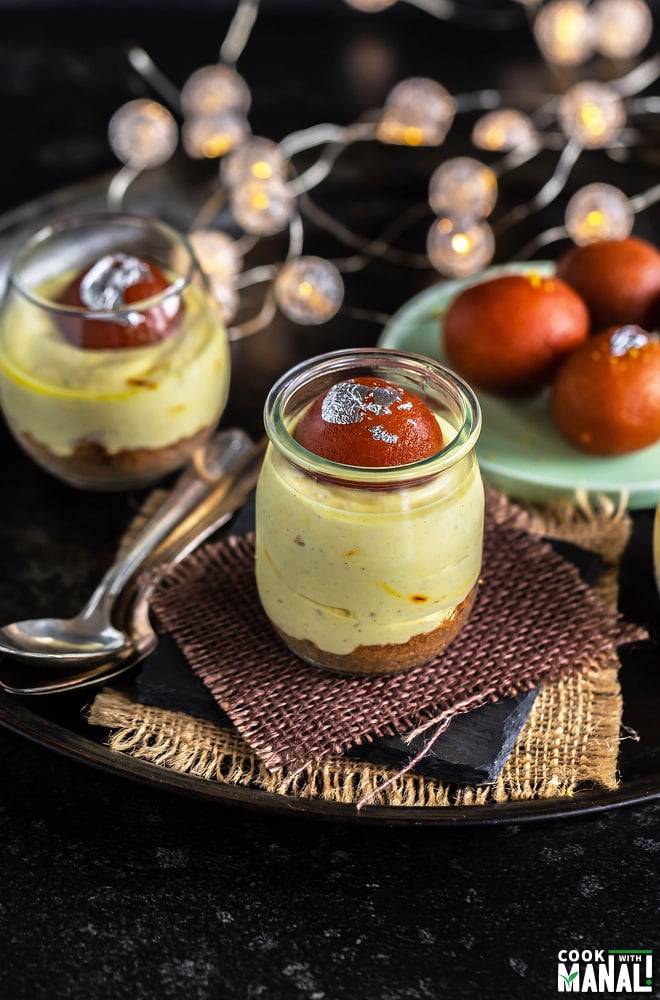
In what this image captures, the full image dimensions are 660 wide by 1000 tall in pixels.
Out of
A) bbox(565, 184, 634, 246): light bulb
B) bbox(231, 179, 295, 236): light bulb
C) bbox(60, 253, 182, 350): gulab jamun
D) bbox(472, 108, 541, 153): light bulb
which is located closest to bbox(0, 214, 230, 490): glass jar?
bbox(60, 253, 182, 350): gulab jamun

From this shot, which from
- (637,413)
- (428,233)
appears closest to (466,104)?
(428,233)

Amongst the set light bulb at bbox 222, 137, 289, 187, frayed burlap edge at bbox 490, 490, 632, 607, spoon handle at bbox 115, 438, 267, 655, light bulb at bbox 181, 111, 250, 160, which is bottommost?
frayed burlap edge at bbox 490, 490, 632, 607

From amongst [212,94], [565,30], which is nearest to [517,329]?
[212,94]

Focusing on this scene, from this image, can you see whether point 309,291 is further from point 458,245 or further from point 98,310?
point 98,310

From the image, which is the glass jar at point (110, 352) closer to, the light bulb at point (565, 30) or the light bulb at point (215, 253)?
the light bulb at point (215, 253)

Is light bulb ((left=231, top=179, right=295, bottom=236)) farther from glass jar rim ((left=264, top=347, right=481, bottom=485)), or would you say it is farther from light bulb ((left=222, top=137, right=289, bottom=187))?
glass jar rim ((left=264, top=347, right=481, bottom=485))

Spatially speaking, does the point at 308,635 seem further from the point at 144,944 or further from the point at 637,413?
the point at 637,413

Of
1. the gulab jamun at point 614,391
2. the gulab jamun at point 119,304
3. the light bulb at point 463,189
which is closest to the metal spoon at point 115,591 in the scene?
the gulab jamun at point 119,304
